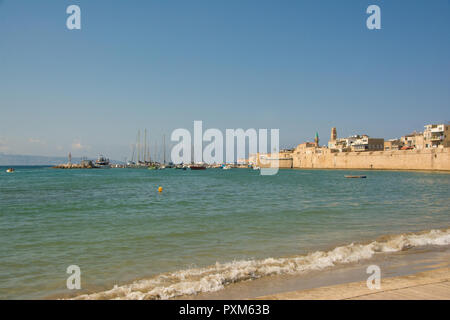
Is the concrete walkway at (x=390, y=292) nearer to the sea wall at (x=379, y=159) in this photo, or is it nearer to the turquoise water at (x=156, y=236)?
the turquoise water at (x=156, y=236)

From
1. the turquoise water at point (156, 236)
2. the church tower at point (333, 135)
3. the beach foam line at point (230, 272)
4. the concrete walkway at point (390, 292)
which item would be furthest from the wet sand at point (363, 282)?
the church tower at point (333, 135)

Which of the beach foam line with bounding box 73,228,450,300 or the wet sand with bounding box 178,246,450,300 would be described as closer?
the wet sand with bounding box 178,246,450,300

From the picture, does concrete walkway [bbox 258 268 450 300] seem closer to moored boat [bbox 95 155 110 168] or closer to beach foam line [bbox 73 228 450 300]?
beach foam line [bbox 73 228 450 300]

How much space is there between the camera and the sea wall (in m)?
59.2

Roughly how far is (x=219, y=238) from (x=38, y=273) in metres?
4.22

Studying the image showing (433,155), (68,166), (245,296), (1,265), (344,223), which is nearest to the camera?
(245,296)

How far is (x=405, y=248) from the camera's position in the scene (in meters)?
7.53

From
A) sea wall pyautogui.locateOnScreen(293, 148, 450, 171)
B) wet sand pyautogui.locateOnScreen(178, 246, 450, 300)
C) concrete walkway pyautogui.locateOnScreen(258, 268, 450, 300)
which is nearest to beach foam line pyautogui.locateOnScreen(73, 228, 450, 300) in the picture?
wet sand pyautogui.locateOnScreen(178, 246, 450, 300)

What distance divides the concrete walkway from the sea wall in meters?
63.1

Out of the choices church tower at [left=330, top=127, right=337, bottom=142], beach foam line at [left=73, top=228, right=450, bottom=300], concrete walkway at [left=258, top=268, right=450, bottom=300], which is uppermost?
church tower at [left=330, top=127, right=337, bottom=142]

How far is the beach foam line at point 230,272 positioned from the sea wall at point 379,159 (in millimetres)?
60597

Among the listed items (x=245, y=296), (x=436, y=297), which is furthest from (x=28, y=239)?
(x=436, y=297)

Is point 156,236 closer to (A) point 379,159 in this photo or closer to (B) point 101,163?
(A) point 379,159
